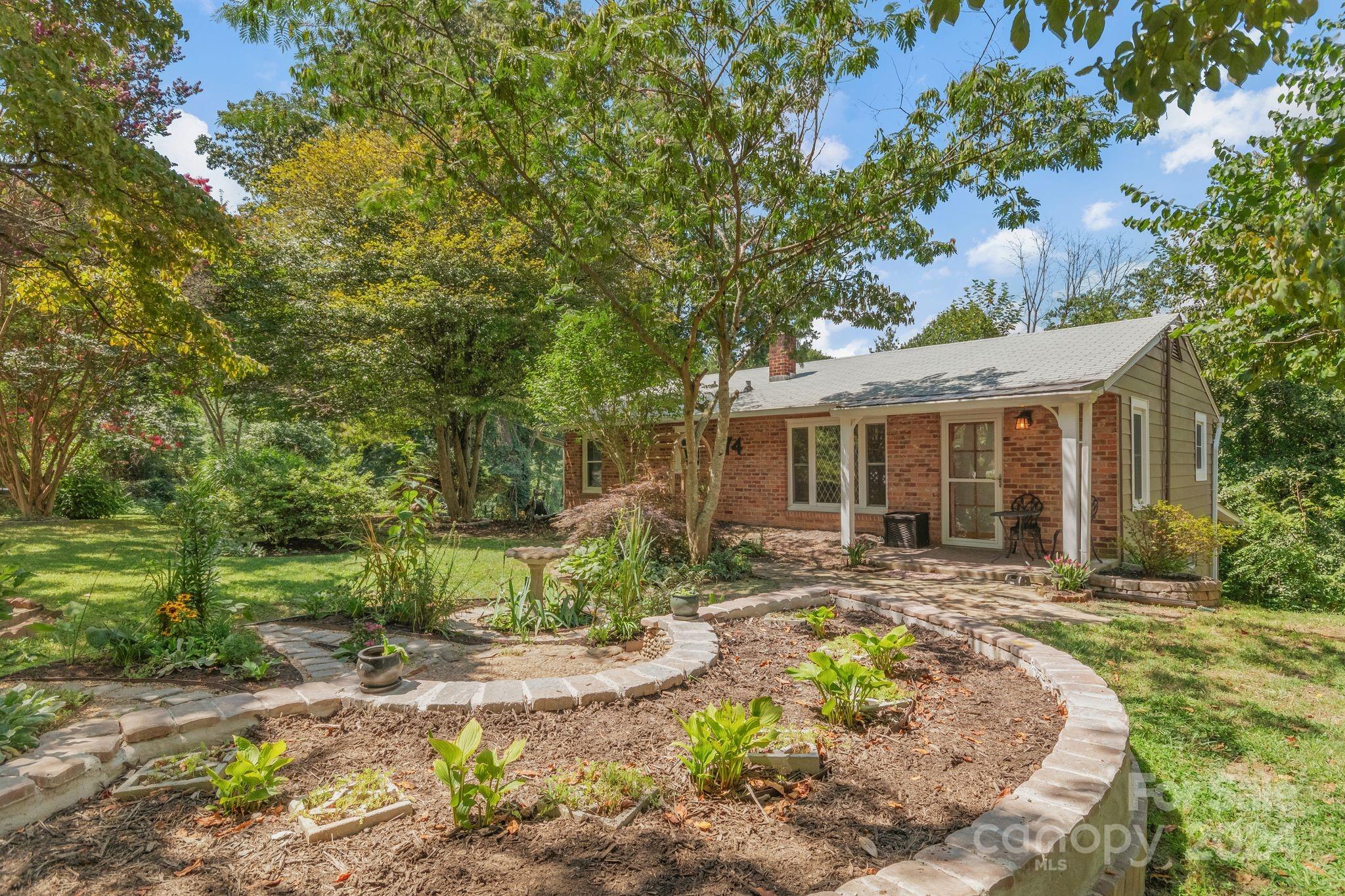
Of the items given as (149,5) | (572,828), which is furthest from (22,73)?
(572,828)

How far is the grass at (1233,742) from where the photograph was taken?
2602 mm

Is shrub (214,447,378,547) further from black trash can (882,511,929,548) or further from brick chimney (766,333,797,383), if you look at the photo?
brick chimney (766,333,797,383)

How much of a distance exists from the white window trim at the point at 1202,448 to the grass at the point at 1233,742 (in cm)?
706

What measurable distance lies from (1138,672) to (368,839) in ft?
15.7

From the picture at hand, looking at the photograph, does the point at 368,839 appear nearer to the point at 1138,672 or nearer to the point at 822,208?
the point at 1138,672

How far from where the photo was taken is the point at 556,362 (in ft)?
33.6

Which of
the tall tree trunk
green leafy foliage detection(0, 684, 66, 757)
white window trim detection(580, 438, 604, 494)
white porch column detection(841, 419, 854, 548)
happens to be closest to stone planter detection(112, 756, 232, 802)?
green leafy foliage detection(0, 684, 66, 757)

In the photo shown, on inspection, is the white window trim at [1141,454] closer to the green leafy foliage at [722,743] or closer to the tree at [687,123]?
the tree at [687,123]

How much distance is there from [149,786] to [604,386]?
26.3 ft

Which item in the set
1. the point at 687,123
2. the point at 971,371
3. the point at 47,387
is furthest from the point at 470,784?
the point at 47,387

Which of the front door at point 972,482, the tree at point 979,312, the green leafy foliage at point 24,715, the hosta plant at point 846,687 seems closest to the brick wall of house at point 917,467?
the front door at point 972,482

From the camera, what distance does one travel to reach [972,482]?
10.0 m

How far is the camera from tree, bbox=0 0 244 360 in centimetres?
384

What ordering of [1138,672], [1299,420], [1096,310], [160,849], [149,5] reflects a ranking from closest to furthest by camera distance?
[160,849], [1138,672], [149,5], [1299,420], [1096,310]
